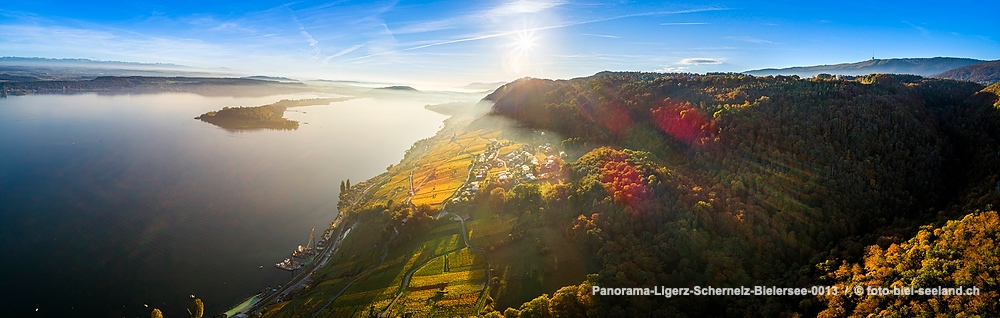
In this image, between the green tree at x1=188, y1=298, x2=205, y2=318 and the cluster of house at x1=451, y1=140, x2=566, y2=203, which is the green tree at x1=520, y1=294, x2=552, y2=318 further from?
the green tree at x1=188, y1=298, x2=205, y2=318

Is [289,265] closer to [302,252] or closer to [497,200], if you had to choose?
[302,252]

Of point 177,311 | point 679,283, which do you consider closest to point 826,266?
point 679,283

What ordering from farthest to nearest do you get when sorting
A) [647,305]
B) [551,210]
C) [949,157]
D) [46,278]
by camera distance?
[551,210] < [949,157] < [46,278] < [647,305]

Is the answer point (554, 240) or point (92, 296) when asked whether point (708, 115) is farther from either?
point (92, 296)

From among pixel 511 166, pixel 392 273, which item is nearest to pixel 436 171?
pixel 511 166

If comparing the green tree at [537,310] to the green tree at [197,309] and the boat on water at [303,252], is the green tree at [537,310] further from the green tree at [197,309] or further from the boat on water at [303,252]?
the boat on water at [303,252]

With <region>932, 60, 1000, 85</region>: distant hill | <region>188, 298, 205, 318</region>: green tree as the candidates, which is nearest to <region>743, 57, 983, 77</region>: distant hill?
<region>932, 60, 1000, 85</region>: distant hill
